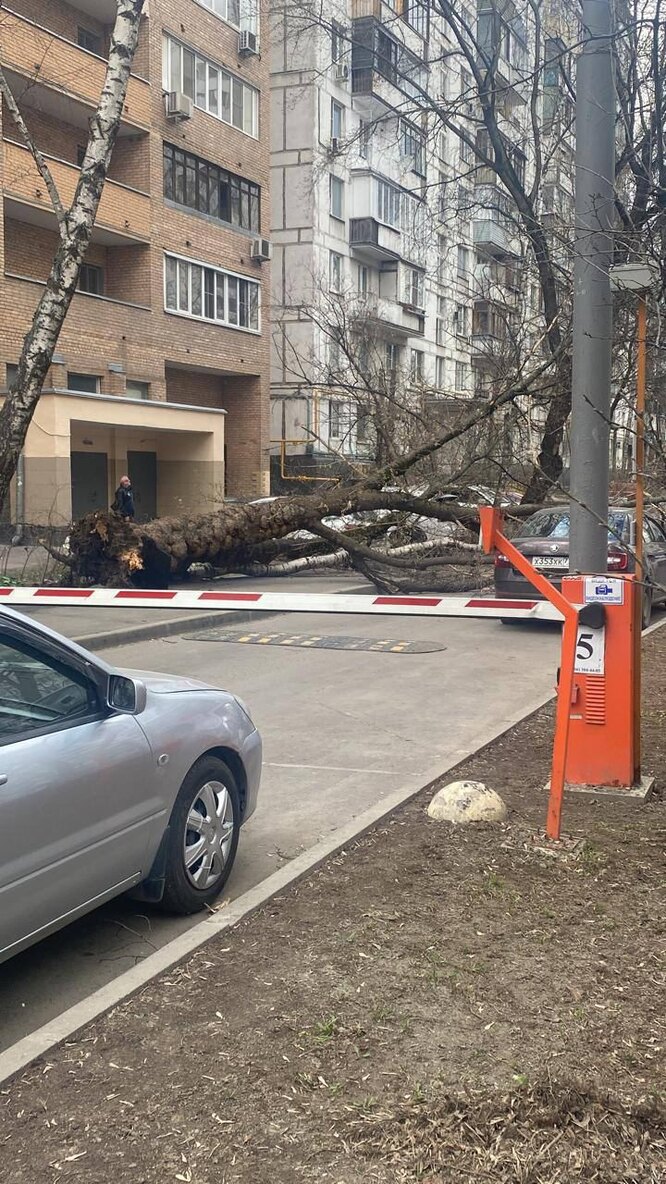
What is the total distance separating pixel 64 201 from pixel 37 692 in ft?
89.4

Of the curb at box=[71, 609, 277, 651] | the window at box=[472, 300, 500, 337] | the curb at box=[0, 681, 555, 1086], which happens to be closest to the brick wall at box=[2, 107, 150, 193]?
the window at box=[472, 300, 500, 337]

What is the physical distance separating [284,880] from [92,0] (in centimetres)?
3175

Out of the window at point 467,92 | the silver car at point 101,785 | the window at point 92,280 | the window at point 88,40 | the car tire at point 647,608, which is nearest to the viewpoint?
the silver car at point 101,785

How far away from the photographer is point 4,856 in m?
3.45

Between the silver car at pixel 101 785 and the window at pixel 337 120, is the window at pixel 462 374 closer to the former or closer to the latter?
the window at pixel 337 120

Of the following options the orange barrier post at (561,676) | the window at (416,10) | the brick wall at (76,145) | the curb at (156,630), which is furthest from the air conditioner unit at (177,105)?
the orange barrier post at (561,676)

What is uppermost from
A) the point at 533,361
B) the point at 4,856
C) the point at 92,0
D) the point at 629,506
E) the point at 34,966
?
the point at 92,0

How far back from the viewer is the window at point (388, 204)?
43.4 m

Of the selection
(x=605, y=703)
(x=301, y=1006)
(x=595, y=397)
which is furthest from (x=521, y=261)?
(x=301, y=1006)

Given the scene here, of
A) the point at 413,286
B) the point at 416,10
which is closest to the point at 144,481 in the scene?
the point at 413,286

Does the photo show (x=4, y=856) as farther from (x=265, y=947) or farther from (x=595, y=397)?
(x=595, y=397)

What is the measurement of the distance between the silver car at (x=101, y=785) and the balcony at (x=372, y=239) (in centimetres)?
4035

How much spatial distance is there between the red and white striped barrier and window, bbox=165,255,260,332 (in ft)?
87.8

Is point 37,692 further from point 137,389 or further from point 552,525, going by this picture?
point 137,389
